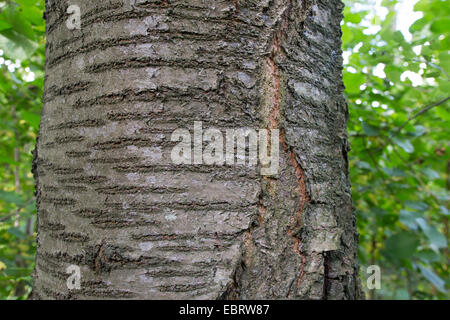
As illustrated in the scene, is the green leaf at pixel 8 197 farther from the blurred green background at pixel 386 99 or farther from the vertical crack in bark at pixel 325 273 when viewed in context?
the vertical crack in bark at pixel 325 273

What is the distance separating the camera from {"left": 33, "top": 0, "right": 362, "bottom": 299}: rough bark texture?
2.37 feet

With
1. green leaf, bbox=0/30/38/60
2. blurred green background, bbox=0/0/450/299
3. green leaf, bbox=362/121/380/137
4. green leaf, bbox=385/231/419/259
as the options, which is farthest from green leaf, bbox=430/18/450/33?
green leaf, bbox=0/30/38/60

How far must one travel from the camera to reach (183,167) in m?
0.73

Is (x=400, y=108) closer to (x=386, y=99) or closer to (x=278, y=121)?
(x=386, y=99)

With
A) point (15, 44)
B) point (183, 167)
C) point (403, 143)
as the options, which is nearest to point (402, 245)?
point (403, 143)

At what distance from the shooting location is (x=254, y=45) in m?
0.78

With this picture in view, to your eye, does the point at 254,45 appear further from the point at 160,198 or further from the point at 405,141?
the point at 405,141

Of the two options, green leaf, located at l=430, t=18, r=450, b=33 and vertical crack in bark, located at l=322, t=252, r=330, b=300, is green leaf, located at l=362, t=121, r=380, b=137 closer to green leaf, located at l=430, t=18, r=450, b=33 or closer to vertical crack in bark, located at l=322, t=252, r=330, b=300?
green leaf, located at l=430, t=18, r=450, b=33

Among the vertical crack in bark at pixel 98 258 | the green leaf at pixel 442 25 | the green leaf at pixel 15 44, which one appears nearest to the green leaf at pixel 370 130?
the green leaf at pixel 442 25
